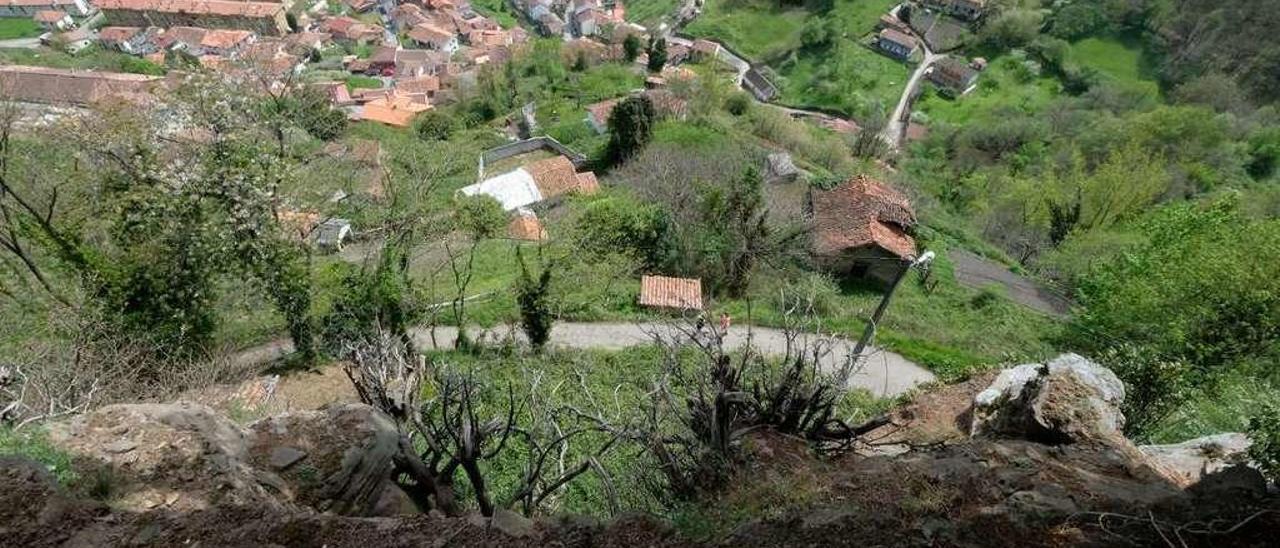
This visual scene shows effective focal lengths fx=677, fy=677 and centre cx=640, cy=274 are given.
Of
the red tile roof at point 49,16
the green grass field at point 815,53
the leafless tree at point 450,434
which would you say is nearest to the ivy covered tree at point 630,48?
the green grass field at point 815,53

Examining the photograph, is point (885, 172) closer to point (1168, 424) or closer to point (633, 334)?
point (633, 334)

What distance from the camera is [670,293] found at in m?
20.9

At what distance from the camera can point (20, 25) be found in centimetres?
7825

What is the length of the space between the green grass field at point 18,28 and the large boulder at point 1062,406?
102165mm

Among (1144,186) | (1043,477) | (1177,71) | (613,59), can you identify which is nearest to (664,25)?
(613,59)

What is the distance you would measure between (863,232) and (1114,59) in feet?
193

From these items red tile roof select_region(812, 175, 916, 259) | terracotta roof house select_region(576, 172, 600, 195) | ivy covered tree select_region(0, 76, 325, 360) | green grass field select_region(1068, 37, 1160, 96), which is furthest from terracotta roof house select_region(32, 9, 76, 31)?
green grass field select_region(1068, 37, 1160, 96)

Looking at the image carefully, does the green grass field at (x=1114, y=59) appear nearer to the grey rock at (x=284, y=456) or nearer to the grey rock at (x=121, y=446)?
the grey rock at (x=284, y=456)

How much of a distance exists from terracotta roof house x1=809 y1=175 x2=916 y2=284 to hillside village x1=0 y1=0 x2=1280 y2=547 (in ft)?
0.46

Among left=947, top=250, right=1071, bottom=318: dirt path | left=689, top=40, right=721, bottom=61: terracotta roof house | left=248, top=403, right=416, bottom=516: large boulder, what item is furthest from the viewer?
left=689, top=40, right=721, bottom=61: terracotta roof house

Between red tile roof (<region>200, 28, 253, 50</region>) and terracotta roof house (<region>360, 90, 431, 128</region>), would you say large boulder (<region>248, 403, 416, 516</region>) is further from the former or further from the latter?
red tile roof (<region>200, 28, 253, 50</region>)

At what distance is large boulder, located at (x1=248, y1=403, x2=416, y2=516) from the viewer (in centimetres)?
799

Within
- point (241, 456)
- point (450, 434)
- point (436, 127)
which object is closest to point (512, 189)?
point (436, 127)

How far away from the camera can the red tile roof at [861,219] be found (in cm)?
2378
